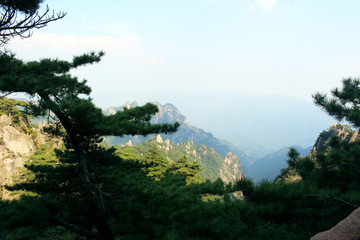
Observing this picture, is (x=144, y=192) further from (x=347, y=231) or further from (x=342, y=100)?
(x=342, y=100)

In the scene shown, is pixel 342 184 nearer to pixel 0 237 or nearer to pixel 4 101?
pixel 0 237

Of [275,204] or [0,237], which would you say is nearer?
[275,204]

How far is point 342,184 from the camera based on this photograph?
16.9 ft

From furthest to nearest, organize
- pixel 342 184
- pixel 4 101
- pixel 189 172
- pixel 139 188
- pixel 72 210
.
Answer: pixel 4 101
pixel 189 172
pixel 72 210
pixel 139 188
pixel 342 184

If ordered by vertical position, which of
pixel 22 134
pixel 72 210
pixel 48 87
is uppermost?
pixel 22 134

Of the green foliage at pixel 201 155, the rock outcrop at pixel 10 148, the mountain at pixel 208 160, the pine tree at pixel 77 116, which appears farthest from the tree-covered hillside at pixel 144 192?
the mountain at pixel 208 160

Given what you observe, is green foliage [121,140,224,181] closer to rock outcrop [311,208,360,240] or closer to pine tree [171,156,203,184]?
pine tree [171,156,203,184]

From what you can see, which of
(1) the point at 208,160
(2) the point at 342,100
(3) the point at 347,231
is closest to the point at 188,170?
(2) the point at 342,100

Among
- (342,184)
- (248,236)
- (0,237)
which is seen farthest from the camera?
(0,237)

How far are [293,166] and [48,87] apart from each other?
23.5ft

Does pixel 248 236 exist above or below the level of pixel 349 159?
below

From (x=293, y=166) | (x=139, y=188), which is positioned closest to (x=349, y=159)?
(x=293, y=166)

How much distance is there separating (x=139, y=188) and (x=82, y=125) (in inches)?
92.2

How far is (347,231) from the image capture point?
3070 millimetres
